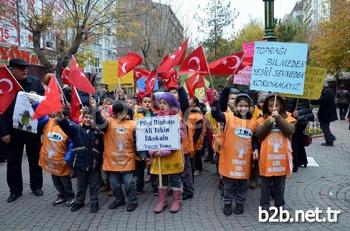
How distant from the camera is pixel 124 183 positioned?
6094 millimetres

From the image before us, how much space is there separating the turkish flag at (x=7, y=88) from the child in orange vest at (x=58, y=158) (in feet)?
→ 2.25

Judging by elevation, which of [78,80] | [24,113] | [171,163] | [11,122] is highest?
[78,80]

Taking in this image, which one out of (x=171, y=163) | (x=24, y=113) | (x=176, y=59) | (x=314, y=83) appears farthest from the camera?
(x=176, y=59)

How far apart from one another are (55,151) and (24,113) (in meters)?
0.74

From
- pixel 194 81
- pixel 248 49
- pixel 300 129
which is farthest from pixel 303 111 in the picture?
pixel 194 81

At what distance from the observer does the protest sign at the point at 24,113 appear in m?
6.43

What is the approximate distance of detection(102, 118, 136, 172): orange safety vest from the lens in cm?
604

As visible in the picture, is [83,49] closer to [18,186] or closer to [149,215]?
[18,186]

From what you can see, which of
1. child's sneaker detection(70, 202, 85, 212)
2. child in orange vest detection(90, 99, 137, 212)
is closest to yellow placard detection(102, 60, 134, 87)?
child in orange vest detection(90, 99, 137, 212)

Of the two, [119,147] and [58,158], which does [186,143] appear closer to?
[119,147]

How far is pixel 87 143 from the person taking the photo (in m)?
6.04

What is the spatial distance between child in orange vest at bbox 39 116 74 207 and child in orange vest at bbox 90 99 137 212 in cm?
59

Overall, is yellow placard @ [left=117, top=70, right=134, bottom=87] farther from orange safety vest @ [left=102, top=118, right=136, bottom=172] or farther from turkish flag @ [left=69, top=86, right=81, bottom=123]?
orange safety vest @ [left=102, top=118, right=136, bottom=172]

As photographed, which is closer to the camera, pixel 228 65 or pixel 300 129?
pixel 228 65
